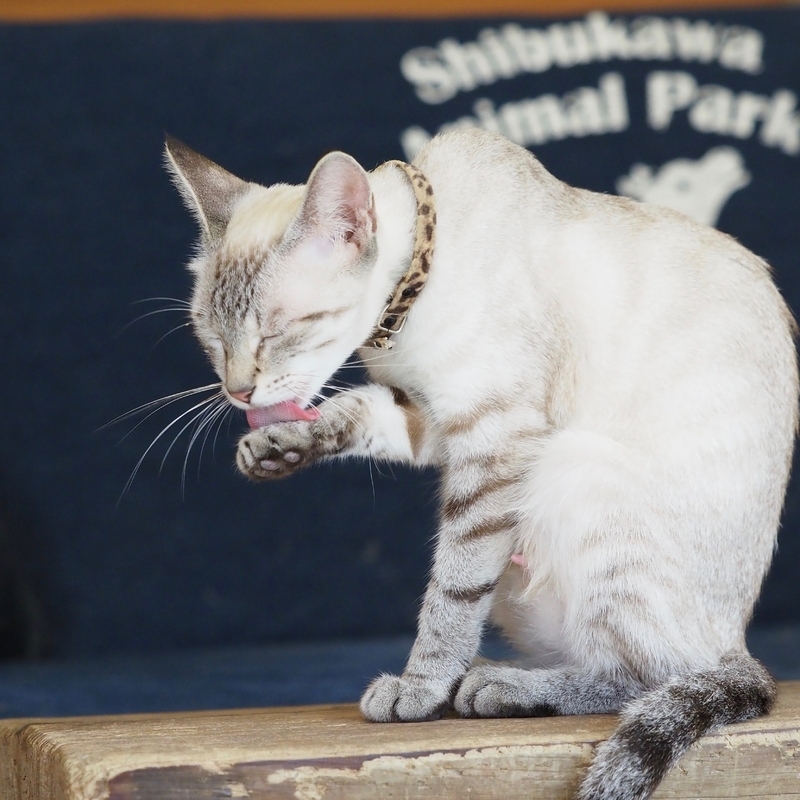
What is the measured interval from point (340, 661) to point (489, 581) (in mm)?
1121

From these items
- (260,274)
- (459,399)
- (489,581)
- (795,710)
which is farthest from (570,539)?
(260,274)

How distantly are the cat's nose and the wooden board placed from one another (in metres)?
0.38

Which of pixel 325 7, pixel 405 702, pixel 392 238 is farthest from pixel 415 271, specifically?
pixel 325 7

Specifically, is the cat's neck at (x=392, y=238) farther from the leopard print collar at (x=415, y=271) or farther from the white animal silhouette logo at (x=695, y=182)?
the white animal silhouette logo at (x=695, y=182)

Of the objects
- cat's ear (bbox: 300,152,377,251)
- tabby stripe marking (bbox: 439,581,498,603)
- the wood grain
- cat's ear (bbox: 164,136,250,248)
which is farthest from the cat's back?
the wood grain

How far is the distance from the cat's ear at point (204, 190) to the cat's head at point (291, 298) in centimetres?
5

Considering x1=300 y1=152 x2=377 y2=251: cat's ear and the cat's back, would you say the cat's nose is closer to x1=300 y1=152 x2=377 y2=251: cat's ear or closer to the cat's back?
x1=300 y1=152 x2=377 y2=251: cat's ear

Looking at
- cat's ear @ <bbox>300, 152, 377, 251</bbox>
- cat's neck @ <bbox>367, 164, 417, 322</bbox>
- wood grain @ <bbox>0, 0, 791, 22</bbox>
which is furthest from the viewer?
wood grain @ <bbox>0, 0, 791, 22</bbox>

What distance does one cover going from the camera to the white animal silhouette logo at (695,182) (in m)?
2.80

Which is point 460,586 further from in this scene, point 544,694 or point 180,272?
point 180,272

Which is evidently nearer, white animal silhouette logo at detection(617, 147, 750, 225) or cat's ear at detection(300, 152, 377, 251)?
cat's ear at detection(300, 152, 377, 251)

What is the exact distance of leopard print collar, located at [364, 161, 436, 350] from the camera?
1.39 meters

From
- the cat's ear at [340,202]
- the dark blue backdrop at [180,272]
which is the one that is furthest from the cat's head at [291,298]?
the dark blue backdrop at [180,272]

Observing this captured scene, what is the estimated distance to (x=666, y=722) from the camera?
1.19 m
